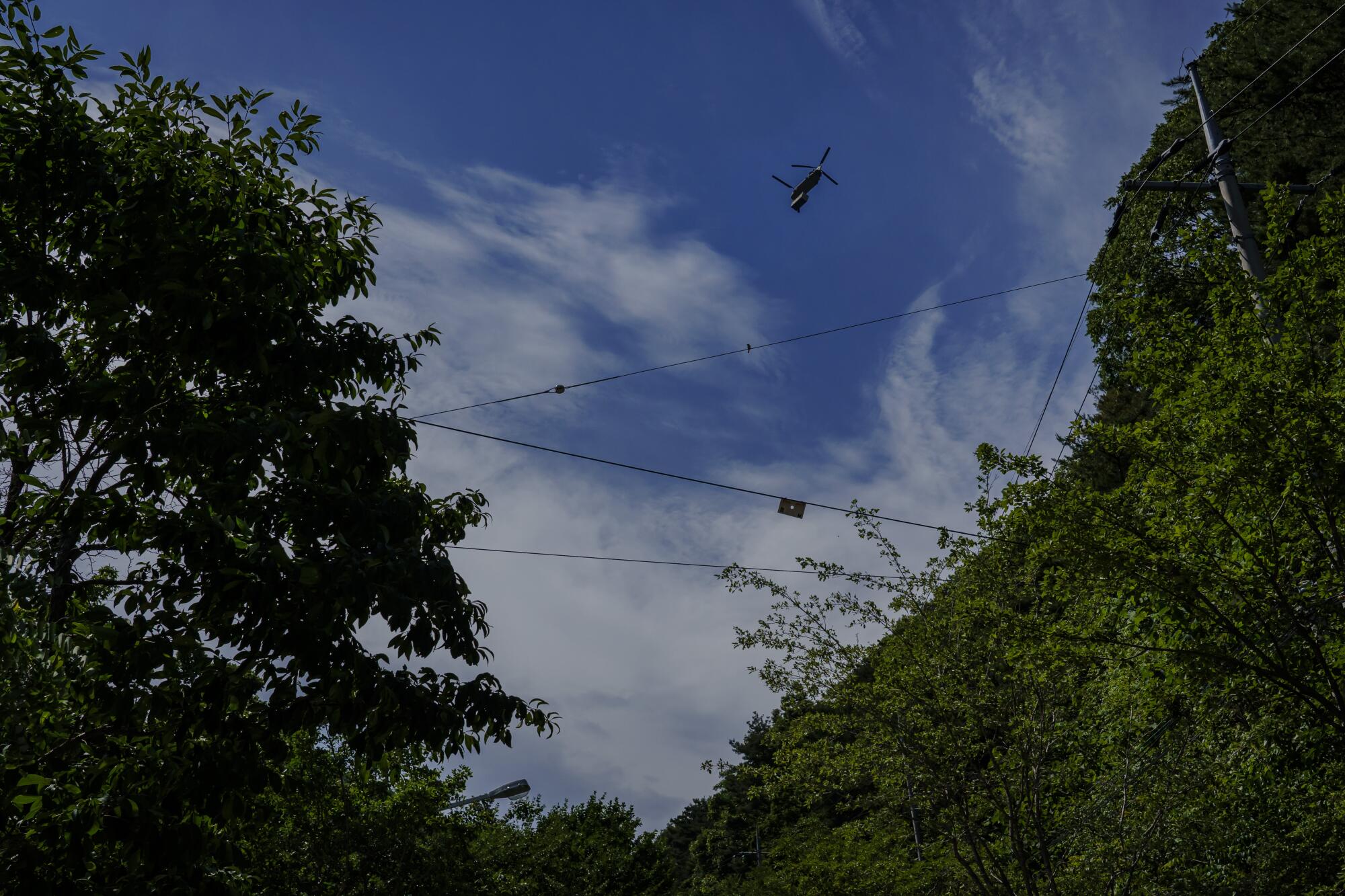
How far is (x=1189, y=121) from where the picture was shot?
1065 inches

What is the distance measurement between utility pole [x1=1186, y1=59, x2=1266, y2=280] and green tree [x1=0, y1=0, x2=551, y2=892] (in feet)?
24.5

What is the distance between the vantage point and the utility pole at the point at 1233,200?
873cm

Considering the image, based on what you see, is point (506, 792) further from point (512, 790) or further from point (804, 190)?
point (804, 190)

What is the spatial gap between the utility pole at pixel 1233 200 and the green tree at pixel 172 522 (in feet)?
24.5

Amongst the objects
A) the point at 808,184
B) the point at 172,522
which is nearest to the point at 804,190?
the point at 808,184

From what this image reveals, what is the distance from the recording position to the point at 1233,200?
925 centimetres

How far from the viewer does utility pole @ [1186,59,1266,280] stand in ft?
28.7

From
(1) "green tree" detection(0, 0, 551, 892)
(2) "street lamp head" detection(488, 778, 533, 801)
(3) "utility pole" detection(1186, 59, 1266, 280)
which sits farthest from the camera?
(2) "street lamp head" detection(488, 778, 533, 801)

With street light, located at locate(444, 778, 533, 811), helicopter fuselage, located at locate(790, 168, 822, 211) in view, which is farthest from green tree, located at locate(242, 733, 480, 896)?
helicopter fuselage, located at locate(790, 168, 822, 211)

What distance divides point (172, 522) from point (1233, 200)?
9449 mm

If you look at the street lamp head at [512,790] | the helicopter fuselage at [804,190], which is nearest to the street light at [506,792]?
the street lamp head at [512,790]

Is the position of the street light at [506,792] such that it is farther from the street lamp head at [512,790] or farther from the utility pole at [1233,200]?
the utility pole at [1233,200]

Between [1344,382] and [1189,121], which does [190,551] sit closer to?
[1344,382]

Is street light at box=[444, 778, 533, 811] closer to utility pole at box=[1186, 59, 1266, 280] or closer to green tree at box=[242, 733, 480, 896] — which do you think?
green tree at box=[242, 733, 480, 896]
